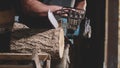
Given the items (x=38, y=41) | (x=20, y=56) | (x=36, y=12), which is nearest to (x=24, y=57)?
(x=20, y=56)

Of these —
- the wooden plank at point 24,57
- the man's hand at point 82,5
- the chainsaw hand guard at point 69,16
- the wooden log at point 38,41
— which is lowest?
the wooden plank at point 24,57

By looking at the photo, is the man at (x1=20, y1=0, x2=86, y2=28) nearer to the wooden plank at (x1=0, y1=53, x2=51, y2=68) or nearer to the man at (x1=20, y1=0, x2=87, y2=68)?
the man at (x1=20, y1=0, x2=87, y2=68)

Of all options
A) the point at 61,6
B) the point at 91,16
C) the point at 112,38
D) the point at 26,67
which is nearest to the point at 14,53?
the point at 26,67

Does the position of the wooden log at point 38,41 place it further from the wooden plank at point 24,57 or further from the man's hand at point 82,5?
the man's hand at point 82,5

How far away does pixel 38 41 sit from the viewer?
17.7 ft

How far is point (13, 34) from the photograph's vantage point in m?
5.50

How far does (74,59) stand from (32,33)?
15.3 ft

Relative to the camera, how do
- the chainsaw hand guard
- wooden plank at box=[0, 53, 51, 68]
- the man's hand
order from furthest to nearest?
1. the man's hand
2. the chainsaw hand guard
3. wooden plank at box=[0, 53, 51, 68]

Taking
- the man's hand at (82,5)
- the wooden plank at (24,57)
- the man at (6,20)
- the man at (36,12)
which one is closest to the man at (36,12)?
the man at (36,12)

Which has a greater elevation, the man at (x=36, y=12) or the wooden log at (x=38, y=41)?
the man at (x=36, y=12)

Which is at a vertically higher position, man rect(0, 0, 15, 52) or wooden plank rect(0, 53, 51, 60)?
man rect(0, 0, 15, 52)

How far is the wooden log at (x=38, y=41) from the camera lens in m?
5.37

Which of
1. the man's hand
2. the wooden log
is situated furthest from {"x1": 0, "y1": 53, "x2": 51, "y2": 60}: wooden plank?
the man's hand

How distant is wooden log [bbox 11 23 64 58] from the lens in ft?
17.6
